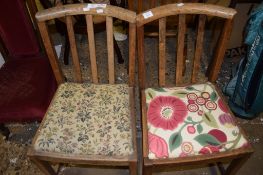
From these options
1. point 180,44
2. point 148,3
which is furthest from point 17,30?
point 180,44

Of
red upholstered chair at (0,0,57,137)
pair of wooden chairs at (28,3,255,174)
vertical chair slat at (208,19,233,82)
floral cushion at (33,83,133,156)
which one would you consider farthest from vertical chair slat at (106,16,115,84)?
vertical chair slat at (208,19,233,82)

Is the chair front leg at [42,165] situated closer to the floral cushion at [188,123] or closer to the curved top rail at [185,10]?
the floral cushion at [188,123]

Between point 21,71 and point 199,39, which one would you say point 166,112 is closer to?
point 199,39

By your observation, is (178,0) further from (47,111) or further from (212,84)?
(47,111)

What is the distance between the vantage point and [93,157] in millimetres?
1068

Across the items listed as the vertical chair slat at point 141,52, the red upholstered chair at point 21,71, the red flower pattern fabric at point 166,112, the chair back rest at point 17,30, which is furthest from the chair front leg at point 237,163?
the chair back rest at point 17,30

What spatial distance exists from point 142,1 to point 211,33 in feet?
3.69

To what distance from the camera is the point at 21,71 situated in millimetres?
1459

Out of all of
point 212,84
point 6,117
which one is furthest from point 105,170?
point 212,84

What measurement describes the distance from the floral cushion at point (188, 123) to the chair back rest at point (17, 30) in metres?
0.80

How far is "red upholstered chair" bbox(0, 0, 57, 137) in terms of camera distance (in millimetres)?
1293

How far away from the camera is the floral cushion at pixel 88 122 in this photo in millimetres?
1097

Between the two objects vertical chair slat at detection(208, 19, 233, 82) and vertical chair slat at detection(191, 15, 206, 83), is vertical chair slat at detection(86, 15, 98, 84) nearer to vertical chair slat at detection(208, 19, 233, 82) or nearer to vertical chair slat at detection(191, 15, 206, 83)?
vertical chair slat at detection(191, 15, 206, 83)

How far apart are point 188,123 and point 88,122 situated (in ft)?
1.62
